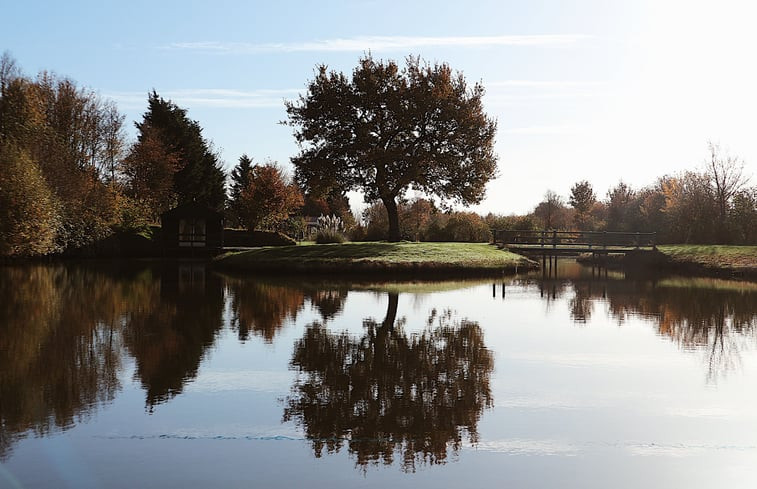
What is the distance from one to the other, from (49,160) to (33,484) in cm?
3273

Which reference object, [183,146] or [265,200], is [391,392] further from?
[183,146]

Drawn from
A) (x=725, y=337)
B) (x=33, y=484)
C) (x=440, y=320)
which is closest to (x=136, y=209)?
(x=440, y=320)

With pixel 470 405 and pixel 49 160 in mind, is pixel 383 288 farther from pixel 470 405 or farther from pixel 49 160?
pixel 49 160

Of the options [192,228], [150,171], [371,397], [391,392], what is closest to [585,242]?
[192,228]

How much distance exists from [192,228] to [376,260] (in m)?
18.8

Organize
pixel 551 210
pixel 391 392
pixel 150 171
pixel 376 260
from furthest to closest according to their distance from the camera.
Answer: pixel 551 210
pixel 150 171
pixel 376 260
pixel 391 392

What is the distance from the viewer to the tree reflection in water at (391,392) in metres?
6.91

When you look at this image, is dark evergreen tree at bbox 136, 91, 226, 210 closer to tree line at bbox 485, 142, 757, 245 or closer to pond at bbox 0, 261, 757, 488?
tree line at bbox 485, 142, 757, 245

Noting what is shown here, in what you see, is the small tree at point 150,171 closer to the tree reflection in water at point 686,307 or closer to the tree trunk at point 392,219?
the tree trunk at point 392,219

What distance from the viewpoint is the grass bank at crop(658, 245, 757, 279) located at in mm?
32631

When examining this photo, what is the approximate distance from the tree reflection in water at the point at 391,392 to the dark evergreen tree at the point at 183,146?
44.8 meters

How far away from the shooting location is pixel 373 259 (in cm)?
3097

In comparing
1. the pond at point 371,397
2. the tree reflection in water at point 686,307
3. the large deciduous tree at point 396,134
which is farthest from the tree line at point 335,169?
the pond at point 371,397

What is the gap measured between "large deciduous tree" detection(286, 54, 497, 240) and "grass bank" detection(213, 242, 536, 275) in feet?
15.1
